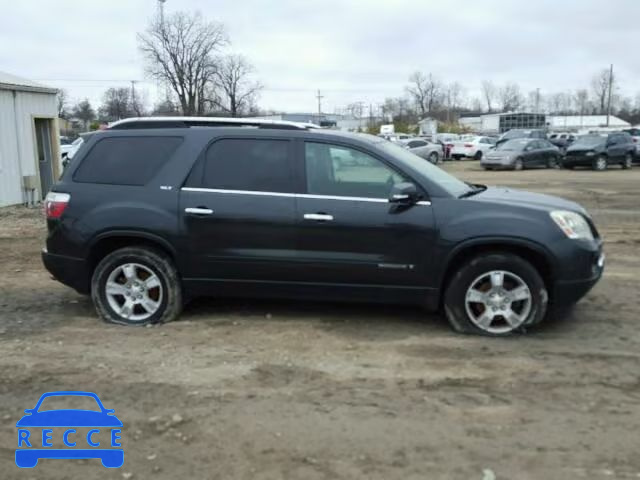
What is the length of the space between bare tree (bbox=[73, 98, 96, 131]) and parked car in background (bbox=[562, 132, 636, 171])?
72098 millimetres

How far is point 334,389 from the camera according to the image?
14.4ft

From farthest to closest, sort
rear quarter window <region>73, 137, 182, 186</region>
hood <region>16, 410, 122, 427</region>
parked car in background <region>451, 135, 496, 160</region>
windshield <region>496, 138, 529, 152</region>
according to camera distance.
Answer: parked car in background <region>451, 135, 496, 160</region>
windshield <region>496, 138, 529, 152</region>
rear quarter window <region>73, 137, 182, 186</region>
hood <region>16, 410, 122, 427</region>

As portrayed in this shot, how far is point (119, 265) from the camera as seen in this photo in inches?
229

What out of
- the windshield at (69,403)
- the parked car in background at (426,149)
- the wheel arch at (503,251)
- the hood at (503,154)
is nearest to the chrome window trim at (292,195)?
the wheel arch at (503,251)

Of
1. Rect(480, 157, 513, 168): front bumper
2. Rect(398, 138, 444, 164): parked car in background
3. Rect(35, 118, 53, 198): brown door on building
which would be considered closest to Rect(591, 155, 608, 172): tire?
Rect(480, 157, 513, 168): front bumper

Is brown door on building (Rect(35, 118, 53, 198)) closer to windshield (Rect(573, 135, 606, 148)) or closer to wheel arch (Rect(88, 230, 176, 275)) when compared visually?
wheel arch (Rect(88, 230, 176, 275))

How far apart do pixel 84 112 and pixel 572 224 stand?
306 ft

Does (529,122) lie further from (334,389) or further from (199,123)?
(334,389)

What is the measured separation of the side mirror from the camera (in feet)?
17.6

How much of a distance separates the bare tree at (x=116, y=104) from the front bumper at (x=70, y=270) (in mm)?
83218

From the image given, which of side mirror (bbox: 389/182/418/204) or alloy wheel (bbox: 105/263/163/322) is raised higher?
side mirror (bbox: 389/182/418/204)

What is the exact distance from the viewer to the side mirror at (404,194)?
538 cm

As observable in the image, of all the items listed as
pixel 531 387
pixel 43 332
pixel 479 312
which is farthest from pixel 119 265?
pixel 531 387

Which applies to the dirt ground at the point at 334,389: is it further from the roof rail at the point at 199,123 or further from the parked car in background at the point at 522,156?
the parked car in background at the point at 522,156
